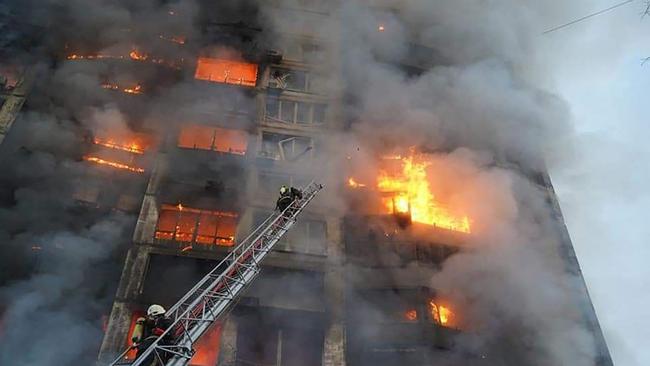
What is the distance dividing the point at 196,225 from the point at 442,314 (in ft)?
27.6

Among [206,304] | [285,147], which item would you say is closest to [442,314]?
[285,147]

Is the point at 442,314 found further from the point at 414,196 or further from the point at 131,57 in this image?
the point at 131,57

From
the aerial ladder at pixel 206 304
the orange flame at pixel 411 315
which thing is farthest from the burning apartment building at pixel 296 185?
the aerial ladder at pixel 206 304

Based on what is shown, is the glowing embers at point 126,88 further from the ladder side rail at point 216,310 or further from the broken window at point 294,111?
the ladder side rail at point 216,310

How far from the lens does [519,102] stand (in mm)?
22766

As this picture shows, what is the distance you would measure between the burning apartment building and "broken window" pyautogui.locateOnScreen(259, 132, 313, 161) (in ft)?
0.26

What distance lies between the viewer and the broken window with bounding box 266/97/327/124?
20.5 m

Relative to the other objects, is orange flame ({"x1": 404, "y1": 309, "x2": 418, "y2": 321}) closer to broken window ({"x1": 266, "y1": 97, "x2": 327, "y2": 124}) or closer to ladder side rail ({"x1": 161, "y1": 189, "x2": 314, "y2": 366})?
ladder side rail ({"x1": 161, "y1": 189, "x2": 314, "y2": 366})

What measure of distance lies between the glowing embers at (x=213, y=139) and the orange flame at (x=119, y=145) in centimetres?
150

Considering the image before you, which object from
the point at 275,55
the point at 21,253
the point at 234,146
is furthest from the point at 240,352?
the point at 275,55

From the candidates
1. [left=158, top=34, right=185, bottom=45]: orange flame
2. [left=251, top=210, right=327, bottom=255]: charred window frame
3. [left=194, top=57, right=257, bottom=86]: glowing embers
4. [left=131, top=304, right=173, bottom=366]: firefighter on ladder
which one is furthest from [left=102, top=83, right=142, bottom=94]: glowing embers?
[left=131, top=304, right=173, bottom=366]: firefighter on ladder

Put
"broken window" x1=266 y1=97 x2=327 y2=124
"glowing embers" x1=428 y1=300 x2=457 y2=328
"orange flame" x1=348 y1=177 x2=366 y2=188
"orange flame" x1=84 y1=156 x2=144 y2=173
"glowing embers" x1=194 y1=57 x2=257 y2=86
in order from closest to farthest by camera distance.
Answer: "glowing embers" x1=428 y1=300 x2=457 y2=328, "orange flame" x1=84 y1=156 x2=144 y2=173, "orange flame" x1=348 y1=177 x2=366 y2=188, "broken window" x1=266 y1=97 x2=327 y2=124, "glowing embers" x1=194 y1=57 x2=257 y2=86

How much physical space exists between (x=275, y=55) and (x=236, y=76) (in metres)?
1.85

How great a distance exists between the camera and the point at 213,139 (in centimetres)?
1927
